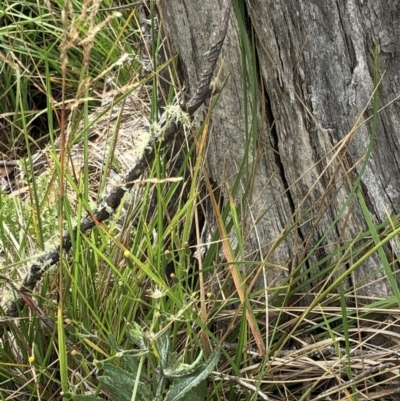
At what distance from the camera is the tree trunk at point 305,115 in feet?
4.94

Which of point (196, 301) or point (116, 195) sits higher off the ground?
point (116, 195)

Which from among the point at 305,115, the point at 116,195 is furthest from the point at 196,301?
the point at 305,115

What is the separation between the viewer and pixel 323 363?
5.09 feet

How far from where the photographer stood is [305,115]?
5.24 feet

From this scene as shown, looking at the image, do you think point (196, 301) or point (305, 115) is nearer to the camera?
point (196, 301)

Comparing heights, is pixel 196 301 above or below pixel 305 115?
below

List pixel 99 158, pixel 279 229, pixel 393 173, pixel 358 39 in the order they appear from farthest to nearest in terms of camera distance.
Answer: pixel 99 158 < pixel 279 229 < pixel 393 173 < pixel 358 39

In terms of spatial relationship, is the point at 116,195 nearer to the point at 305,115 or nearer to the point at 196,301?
the point at 196,301

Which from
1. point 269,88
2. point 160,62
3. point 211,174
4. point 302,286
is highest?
point 160,62

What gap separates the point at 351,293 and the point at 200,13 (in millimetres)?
801

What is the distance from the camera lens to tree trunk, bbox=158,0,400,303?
59.2 inches

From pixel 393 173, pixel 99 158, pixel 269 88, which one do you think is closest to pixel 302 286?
pixel 393 173

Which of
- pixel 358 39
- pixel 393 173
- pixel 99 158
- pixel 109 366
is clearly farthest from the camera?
pixel 99 158

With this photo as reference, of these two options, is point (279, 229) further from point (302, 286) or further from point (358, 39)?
point (358, 39)
